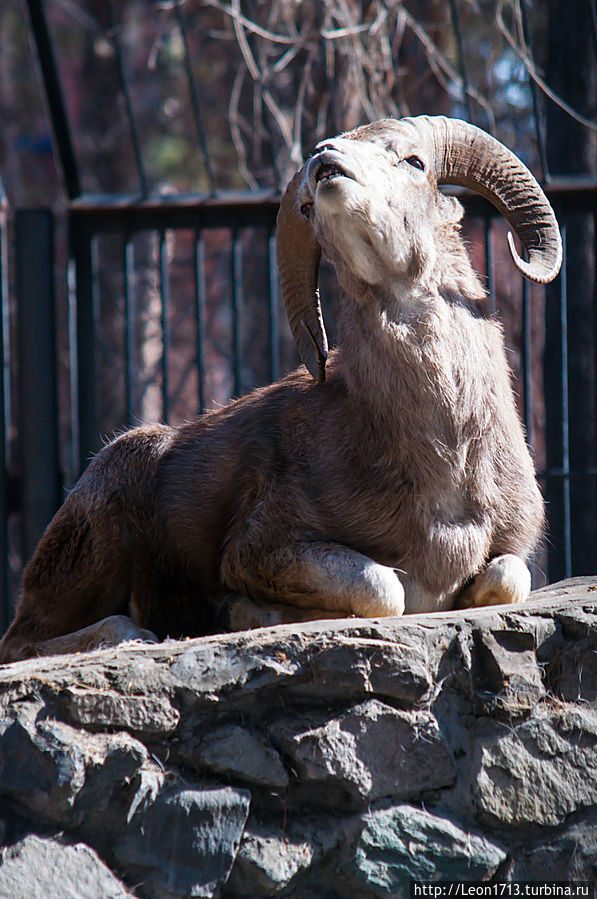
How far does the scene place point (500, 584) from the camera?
4113 millimetres

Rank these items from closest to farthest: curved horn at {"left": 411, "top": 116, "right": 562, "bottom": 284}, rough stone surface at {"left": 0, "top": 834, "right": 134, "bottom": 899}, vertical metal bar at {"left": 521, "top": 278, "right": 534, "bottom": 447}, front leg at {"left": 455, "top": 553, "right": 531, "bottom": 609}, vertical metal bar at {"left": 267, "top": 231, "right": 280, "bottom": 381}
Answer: rough stone surface at {"left": 0, "top": 834, "right": 134, "bottom": 899} < front leg at {"left": 455, "top": 553, "right": 531, "bottom": 609} < curved horn at {"left": 411, "top": 116, "right": 562, "bottom": 284} < vertical metal bar at {"left": 521, "top": 278, "right": 534, "bottom": 447} < vertical metal bar at {"left": 267, "top": 231, "right": 280, "bottom": 381}

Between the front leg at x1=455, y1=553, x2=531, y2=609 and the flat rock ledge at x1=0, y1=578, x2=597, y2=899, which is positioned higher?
the front leg at x1=455, y1=553, x2=531, y2=609

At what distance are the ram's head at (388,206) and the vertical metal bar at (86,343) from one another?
2.29m

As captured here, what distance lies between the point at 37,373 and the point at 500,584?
→ 3618mm

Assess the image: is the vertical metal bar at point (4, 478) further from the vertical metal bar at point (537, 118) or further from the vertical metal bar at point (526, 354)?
the vertical metal bar at point (537, 118)

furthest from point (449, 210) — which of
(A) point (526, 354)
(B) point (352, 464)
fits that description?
(A) point (526, 354)

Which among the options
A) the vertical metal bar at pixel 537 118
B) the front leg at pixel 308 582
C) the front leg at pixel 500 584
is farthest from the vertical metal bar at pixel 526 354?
the front leg at pixel 308 582

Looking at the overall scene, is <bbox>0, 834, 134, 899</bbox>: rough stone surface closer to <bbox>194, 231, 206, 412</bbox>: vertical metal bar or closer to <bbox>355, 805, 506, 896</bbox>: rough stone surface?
<bbox>355, 805, 506, 896</bbox>: rough stone surface

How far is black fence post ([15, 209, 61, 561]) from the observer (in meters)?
6.71

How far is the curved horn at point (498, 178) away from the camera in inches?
179

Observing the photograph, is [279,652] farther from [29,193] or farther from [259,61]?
[29,193]

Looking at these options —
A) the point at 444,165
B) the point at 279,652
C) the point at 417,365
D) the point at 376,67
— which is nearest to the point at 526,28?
the point at 376,67

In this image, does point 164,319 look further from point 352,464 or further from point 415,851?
point 415,851

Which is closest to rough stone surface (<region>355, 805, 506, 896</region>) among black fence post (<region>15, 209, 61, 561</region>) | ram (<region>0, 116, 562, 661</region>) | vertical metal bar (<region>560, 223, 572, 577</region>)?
ram (<region>0, 116, 562, 661</region>)
